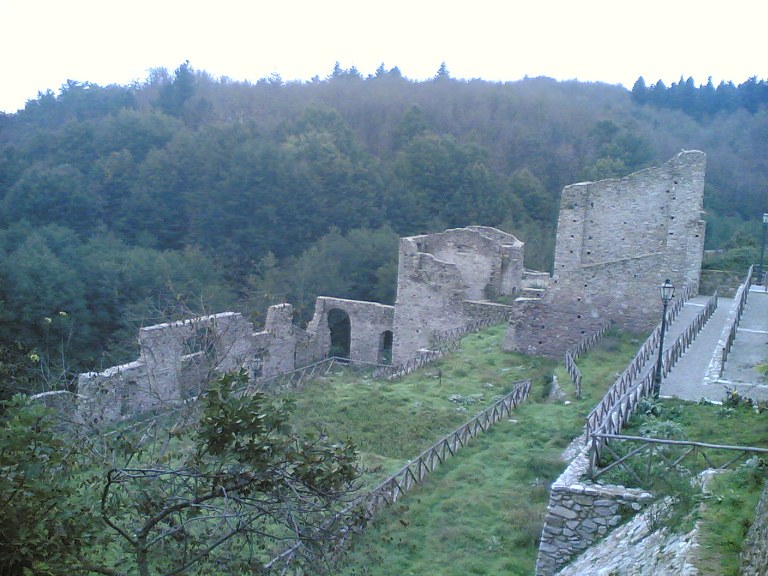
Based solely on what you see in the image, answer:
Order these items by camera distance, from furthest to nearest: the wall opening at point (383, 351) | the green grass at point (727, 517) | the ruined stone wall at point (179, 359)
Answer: the wall opening at point (383, 351) < the ruined stone wall at point (179, 359) < the green grass at point (727, 517)

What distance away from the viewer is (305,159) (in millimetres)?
43562

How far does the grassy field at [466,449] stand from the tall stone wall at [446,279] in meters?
2.85

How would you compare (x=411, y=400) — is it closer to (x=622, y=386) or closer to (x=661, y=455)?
(x=622, y=386)

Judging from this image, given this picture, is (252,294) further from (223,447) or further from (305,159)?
(223,447)

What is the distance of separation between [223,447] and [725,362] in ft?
30.3

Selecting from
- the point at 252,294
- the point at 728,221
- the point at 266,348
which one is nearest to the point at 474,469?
the point at 266,348

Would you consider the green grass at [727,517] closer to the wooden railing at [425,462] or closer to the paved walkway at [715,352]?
the wooden railing at [425,462]

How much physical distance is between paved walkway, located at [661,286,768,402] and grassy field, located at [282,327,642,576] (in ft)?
5.04

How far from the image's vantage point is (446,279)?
22797 millimetres

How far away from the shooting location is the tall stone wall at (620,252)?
17625 millimetres

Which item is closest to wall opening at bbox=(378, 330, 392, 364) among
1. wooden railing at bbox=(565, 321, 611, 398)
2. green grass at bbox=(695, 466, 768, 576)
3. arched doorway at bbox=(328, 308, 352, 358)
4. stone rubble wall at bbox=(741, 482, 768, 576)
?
arched doorway at bbox=(328, 308, 352, 358)

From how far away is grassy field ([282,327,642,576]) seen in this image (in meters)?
8.77

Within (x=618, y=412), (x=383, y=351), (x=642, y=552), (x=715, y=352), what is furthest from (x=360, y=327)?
(x=642, y=552)

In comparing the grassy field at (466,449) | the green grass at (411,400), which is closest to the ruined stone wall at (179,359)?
the green grass at (411,400)
